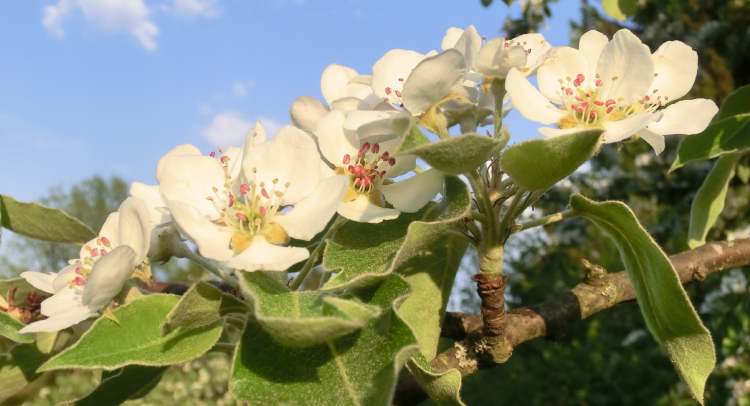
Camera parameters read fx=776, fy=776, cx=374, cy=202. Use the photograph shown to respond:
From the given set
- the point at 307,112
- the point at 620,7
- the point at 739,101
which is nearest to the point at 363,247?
the point at 307,112

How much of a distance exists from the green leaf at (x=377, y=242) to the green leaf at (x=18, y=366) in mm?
555

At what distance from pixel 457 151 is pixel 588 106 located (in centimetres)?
32

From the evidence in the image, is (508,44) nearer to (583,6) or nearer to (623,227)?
(623,227)

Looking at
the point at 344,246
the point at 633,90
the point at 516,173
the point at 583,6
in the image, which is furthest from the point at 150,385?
the point at 583,6

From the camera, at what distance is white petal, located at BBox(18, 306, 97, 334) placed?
0.94 metres

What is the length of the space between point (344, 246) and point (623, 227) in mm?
366

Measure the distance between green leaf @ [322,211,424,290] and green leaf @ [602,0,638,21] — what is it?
4.05 ft

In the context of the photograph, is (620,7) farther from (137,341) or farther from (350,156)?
(137,341)

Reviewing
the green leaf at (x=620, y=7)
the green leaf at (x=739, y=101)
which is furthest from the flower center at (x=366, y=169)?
the green leaf at (x=620, y=7)

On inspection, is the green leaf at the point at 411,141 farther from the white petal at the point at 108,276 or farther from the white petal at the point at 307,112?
the white petal at the point at 108,276

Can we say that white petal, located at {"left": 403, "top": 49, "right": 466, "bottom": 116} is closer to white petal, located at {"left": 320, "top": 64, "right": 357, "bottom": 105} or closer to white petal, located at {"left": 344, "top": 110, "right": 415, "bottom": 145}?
white petal, located at {"left": 344, "top": 110, "right": 415, "bottom": 145}

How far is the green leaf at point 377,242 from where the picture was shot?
0.92 metres

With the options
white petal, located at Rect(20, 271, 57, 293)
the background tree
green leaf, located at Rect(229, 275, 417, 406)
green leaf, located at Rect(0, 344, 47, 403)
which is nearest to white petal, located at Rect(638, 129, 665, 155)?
green leaf, located at Rect(229, 275, 417, 406)

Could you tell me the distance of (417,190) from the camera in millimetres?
974
